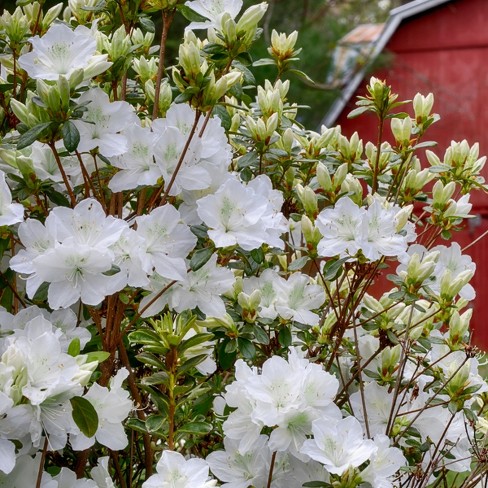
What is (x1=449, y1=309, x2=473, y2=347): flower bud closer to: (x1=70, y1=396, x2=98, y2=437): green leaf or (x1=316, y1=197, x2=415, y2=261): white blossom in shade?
(x1=316, y1=197, x2=415, y2=261): white blossom in shade

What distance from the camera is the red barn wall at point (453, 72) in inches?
428

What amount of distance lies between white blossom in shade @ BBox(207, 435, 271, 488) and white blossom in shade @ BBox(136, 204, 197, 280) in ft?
0.96

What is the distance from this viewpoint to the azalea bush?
1.47m

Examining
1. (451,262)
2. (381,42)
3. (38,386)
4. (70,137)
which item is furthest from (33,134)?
(381,42)

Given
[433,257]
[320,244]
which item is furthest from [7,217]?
[433,257]

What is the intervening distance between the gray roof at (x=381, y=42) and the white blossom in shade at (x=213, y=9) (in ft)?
28.9

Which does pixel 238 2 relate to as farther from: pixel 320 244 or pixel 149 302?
pixel 149 302

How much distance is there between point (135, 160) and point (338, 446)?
583 mm

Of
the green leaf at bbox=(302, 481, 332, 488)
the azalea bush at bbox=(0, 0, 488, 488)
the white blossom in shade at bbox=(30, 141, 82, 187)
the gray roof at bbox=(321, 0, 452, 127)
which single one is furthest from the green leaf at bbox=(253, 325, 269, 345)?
the gray roof at bbox=(321, 0, 452, 127)

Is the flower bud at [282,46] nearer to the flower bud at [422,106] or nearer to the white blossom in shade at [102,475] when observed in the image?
the flower bud at [422,106]

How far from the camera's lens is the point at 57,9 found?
219cm

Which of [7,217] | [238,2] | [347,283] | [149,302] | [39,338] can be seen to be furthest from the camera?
[347,283]

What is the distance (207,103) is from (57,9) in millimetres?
740

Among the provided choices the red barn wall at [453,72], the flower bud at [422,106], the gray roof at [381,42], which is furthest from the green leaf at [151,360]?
the red barn wall at [453,72]
